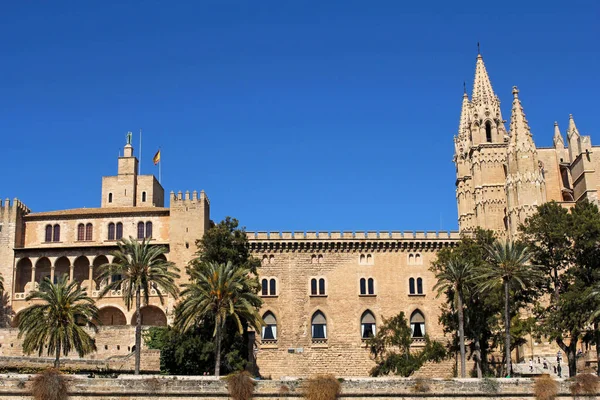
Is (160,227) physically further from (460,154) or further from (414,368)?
(460,154)

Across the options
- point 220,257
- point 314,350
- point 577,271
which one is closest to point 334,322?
point 314,350

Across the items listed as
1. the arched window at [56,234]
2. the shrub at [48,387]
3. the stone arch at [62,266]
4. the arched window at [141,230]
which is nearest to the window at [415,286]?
the arched window at [141,230]

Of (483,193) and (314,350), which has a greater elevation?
(483,193)

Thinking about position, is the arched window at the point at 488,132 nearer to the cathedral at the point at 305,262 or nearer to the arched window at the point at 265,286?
the cathedral at the point at 305,262

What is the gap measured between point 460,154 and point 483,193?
789 centimetres

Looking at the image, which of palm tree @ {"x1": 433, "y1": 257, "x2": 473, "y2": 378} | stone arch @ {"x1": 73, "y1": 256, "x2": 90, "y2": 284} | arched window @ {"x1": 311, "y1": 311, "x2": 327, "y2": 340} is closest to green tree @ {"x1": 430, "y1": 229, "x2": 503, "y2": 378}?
palm tree @ {"x1": 433, "y1": 257, "x2": 473, "y2": 378}

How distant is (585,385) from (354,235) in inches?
1079

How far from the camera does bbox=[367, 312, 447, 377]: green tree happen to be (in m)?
56.7

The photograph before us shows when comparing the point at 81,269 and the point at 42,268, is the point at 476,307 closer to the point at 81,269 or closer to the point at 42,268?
the point at 81,269

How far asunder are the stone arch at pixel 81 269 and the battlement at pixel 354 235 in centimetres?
1224

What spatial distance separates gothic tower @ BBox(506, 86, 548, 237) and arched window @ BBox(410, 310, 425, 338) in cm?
909

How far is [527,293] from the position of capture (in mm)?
50594

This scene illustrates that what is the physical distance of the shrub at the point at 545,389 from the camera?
38.5 m

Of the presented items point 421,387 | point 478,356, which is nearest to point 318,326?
point 478,356
